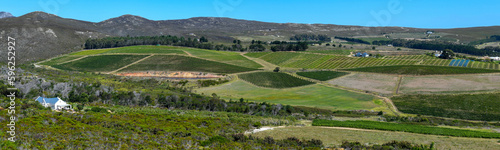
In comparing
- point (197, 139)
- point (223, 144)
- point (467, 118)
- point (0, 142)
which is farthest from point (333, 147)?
point (467, 118)

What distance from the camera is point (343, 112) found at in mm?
72750

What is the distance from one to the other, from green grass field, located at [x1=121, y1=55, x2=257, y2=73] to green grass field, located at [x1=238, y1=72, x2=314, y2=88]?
12579 millimetres

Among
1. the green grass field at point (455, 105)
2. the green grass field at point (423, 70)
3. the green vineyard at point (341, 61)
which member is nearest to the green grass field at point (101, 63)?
the green vineyard at point (341, 61)

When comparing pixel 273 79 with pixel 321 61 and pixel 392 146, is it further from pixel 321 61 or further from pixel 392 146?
pixel 392 146

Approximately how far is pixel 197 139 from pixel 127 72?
11040 cm

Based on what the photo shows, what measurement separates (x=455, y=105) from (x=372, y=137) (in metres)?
47.3

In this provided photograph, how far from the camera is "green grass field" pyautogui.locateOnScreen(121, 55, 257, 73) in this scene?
13788 cm

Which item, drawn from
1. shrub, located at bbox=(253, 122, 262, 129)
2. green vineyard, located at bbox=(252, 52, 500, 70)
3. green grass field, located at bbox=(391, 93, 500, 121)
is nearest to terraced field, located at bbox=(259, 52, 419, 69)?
green vineyard, located at bbox=(252, 52, 500, 70)

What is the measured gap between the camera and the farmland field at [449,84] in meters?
92.7

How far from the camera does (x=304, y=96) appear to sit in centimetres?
9338

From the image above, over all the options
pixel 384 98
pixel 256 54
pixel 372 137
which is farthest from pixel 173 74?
pixel 372 137

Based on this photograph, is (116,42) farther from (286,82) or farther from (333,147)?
(333,147)

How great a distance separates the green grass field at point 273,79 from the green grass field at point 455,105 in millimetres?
30354

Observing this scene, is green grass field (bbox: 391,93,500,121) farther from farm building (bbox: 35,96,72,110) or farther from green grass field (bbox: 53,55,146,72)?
green grass field (bbox: 53,55,146,72)
